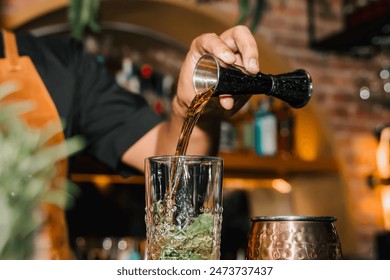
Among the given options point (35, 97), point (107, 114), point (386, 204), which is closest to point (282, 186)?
point (386, 204)

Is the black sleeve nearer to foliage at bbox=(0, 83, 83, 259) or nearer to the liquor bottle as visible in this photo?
foliage at bbox=(0, 83, 83, 259)

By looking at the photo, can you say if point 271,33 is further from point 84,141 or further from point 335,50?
point 84,141

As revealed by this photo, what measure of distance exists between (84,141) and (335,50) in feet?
7.45

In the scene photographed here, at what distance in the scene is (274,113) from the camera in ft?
10.4

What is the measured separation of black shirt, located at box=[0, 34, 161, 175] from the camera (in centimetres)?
155

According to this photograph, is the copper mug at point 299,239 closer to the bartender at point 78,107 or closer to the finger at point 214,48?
the finger at point 214,48

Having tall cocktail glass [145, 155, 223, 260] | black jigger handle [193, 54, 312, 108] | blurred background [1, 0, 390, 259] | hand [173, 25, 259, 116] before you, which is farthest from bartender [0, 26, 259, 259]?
blurred background [1, 0, 390, 259]

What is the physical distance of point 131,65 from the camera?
3.04 m

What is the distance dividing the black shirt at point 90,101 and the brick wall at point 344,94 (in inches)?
73.0

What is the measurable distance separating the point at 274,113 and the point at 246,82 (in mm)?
2399

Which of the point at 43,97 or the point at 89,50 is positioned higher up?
the point at 89,50

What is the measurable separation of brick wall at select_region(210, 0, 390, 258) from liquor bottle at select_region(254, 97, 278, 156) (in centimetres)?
47

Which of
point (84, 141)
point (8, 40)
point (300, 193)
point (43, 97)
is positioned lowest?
point (300, 193)
